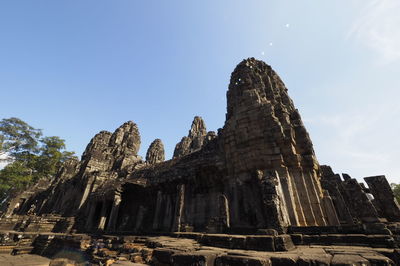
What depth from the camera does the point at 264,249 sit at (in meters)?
4.16

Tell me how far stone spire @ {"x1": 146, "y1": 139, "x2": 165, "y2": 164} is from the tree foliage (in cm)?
1918

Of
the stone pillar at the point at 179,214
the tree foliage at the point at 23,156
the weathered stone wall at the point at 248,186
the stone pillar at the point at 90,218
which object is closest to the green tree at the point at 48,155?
the tree foliage at the point at 23,156

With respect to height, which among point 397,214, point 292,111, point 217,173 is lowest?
point 397,214

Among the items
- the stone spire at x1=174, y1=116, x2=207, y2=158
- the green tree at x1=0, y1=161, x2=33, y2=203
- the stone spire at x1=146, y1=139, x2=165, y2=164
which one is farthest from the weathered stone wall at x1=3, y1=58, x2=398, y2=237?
the stone spire at x1=174, y1=116, x2=207, y2=158

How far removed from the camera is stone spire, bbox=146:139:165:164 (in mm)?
45787

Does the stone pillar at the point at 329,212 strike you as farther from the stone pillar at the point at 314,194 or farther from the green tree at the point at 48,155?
the green tree at the point at 48,155

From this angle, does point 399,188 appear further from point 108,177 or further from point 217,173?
point 108,177

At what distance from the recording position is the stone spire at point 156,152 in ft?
150

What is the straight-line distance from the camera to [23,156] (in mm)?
27953

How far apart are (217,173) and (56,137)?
35.5 meters

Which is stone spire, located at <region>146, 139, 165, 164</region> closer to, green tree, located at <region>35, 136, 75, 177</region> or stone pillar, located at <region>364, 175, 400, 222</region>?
green tree, located at <region>35, 136, 75, 177</region>

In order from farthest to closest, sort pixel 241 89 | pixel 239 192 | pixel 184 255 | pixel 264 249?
pixel 241 89, pixel 239 192, pixel 264 249, pixel 184 255

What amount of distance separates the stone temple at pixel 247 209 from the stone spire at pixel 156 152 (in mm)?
25500

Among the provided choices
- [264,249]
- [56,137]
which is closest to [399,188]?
[264,249]
